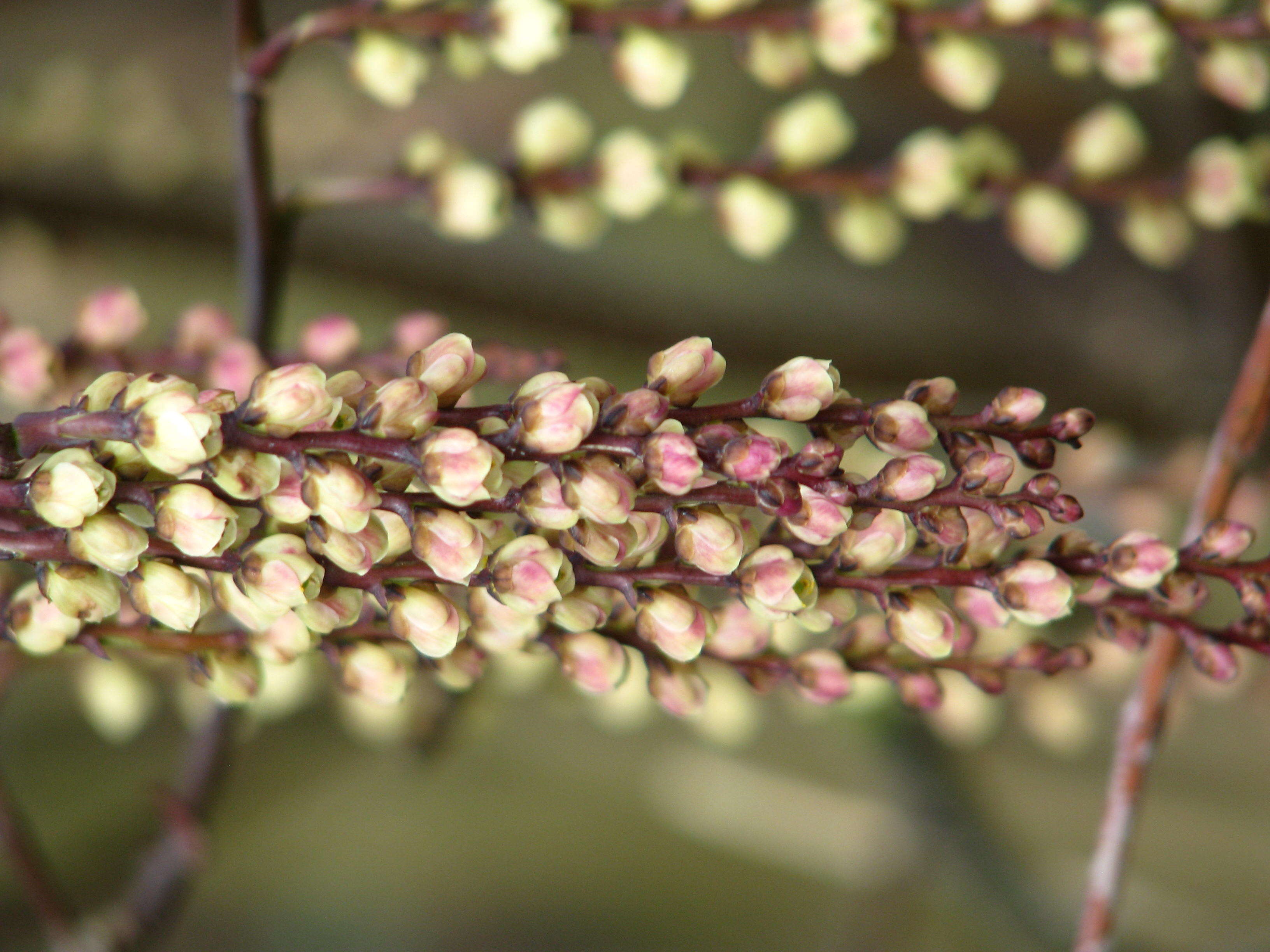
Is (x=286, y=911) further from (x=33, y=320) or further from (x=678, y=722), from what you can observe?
(x=33, y=320)

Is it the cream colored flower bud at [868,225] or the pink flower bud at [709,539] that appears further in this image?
the cream colored flower bud at [868,225]

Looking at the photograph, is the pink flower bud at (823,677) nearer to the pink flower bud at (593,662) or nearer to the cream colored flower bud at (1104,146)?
the pink flower bud at (593,662)

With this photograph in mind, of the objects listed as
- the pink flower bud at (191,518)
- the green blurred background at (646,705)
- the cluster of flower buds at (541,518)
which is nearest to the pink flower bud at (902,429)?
the cluster of flower buds at (541,518)

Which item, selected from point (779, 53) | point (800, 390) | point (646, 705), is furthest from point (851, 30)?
point (646, 705)

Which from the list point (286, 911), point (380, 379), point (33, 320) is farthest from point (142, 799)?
point (380, 379)

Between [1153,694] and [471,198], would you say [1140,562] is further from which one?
[471,198]

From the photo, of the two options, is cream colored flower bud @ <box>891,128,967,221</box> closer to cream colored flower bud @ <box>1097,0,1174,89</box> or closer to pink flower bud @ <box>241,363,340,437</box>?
cream colored flower bud @ <box>1097,0,1174,89</box>
